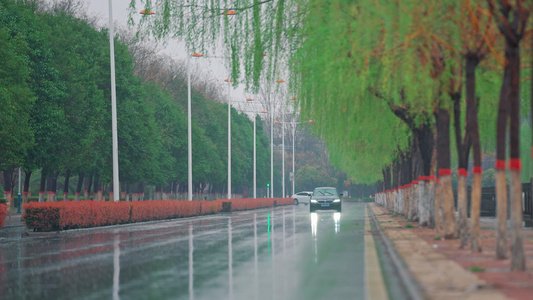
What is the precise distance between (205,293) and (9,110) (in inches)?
1072

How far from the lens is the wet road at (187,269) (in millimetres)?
10883

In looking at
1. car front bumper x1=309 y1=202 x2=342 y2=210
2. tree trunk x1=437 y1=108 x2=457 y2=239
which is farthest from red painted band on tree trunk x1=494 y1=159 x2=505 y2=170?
car front bumper x1=309 y1=202 x2=342 y2=210

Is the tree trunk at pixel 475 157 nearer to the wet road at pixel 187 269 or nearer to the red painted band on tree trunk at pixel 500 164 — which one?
the red painted band on tree trunk at pixel 500 164

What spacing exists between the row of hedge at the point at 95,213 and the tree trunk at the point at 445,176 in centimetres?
1516

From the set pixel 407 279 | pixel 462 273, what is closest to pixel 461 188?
pixel 462 273

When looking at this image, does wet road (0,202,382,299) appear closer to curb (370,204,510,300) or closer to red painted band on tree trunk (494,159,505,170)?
curb (370,204,510,300)

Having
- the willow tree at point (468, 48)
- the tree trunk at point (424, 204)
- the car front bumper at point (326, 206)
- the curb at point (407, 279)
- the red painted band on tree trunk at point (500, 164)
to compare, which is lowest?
the car front bumper at point (326, 206)

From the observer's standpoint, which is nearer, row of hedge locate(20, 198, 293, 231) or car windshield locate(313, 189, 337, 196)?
row of hedge locate(20, 198, 293, 231)

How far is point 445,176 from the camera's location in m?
20.1

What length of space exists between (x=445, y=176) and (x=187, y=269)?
883 centimetres

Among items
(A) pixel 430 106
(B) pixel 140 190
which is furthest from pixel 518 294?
(B) pixel 140 190

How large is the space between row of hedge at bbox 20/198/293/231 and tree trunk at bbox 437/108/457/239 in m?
15.2

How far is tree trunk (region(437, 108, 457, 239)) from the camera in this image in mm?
20000

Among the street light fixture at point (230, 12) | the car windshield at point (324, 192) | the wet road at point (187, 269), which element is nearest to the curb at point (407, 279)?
the wet road at point (187, 269)
